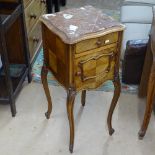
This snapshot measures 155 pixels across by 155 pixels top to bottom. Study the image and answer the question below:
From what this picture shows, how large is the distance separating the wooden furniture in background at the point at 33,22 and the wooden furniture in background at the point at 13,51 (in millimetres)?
119

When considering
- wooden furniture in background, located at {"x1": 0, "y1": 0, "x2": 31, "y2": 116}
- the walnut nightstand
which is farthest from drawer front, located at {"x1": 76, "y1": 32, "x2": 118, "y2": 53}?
wooden furniture in background, located at {"x1": 0, "y1": 0, "x2": 31, "y2": 116}

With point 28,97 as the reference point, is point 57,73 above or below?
above

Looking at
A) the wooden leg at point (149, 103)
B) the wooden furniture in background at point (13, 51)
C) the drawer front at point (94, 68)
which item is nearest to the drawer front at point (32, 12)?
the wooden furniture in background at point (13, 51)

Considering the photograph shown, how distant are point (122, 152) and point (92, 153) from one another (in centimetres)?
17

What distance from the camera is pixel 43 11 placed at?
2480 millimetres

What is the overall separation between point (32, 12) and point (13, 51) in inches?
13.9

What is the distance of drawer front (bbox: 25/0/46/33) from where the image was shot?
6.54 ft

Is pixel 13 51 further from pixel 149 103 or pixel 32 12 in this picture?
pixel 149 103

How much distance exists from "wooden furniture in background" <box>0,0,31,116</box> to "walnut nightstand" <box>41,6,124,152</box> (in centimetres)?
35

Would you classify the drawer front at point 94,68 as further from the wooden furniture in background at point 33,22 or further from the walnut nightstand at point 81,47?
the wooden furniture in background at point 33,22

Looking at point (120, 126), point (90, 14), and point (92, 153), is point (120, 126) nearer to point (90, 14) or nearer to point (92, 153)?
point (92, 153)

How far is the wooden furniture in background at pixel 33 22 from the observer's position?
6.55 feet

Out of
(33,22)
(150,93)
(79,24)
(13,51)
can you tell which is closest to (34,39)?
(33,22)

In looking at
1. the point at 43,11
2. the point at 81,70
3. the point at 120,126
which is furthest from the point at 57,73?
the point at 43,11
